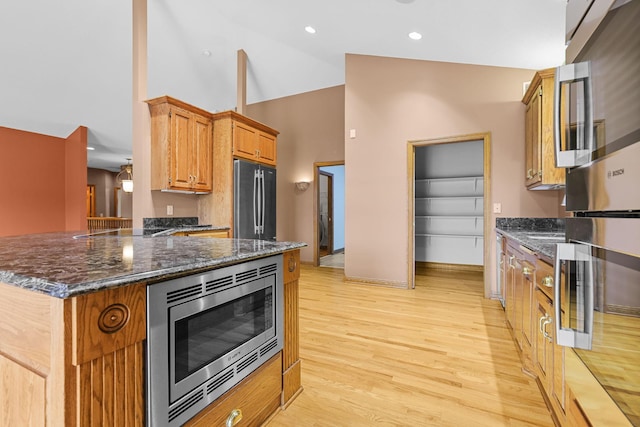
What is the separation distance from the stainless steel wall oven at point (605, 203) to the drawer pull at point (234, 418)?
1224 mm

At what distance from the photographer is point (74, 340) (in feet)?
2.39

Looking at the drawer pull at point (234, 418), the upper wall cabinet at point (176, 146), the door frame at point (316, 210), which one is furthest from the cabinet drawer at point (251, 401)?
the door frame at point (316, 210)

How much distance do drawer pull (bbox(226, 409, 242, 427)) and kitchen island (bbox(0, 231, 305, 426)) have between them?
0.44 metres

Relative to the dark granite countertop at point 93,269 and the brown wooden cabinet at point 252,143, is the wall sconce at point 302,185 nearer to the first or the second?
the brown wooden cabinet at point 252,143

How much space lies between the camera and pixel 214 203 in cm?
429

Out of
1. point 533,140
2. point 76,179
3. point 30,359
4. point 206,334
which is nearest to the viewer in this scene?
point 30,359

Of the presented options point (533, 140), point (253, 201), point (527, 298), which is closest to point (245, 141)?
point (253, 201)

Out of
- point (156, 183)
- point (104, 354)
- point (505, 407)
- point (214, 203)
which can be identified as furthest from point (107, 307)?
point (214, 203)

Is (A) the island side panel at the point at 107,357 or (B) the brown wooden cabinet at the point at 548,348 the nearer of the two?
(A) the island side panel at the point at 107,357

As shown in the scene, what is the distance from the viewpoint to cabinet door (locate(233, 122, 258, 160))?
4.25 metres

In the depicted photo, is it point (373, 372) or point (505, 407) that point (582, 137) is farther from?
point (373, 372)

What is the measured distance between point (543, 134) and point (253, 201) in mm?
3530

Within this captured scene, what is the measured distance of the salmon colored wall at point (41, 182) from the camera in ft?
19.3

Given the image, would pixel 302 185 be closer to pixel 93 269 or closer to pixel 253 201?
pixel 253 201
